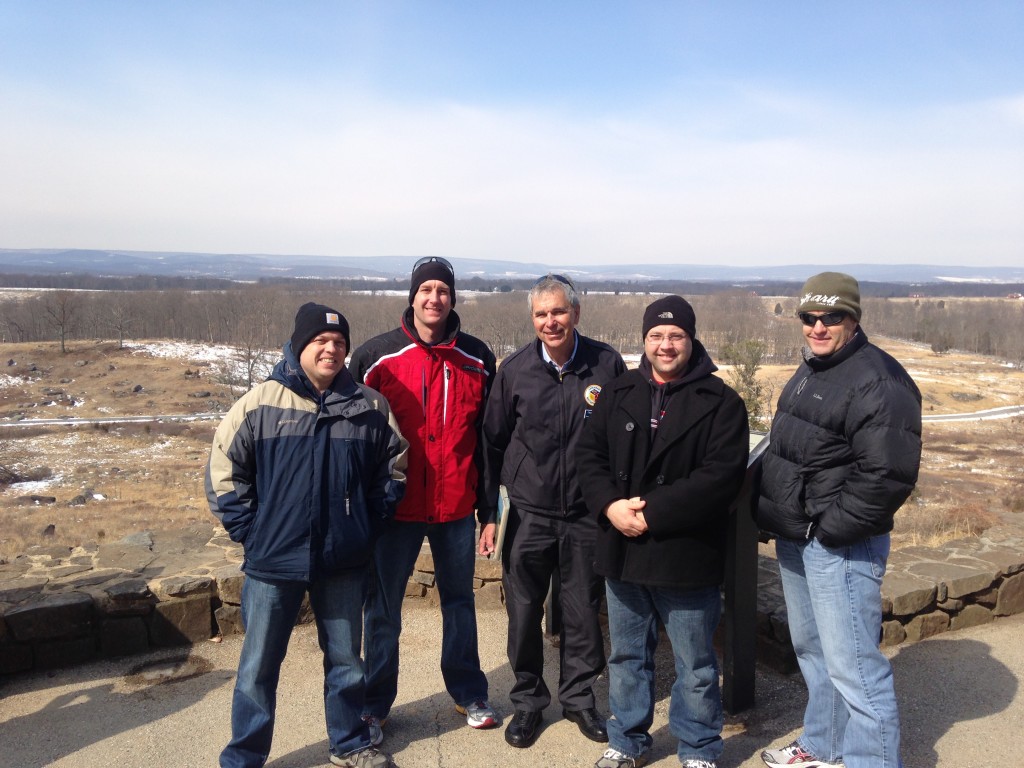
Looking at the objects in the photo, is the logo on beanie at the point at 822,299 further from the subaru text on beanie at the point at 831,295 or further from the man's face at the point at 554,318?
the man's face at the point at 554,318

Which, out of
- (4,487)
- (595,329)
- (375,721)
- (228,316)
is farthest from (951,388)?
(228,316)

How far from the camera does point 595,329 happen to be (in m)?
78.2

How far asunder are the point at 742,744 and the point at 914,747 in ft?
2.42

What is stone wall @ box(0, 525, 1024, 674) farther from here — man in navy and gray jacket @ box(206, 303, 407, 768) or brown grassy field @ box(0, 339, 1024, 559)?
brown grassy field @ box(0, 339, 1024, 559)

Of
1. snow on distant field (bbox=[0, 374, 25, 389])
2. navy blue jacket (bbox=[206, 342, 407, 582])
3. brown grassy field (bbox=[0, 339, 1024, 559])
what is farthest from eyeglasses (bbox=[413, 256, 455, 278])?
snow on distant field (bbox=[0, 374, 25, 389])

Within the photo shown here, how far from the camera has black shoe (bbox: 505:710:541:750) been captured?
334 cm

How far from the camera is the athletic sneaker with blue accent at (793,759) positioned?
3.07 m

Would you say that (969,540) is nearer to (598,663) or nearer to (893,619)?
(893,619)

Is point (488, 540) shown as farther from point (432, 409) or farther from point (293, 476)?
point (293, 476)

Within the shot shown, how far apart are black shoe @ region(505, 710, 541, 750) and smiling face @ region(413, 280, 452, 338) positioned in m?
1.76

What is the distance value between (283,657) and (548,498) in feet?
4.13

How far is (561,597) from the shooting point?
3463 mm

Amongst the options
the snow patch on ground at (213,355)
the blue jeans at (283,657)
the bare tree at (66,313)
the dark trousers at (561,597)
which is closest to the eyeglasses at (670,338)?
the dark trousers at (561,597)

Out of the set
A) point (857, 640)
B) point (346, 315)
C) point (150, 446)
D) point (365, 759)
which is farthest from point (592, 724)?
point (346, 315)
